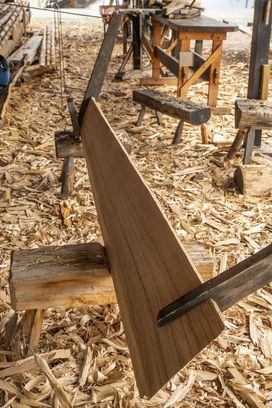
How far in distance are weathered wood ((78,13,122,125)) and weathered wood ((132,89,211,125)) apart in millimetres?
1791

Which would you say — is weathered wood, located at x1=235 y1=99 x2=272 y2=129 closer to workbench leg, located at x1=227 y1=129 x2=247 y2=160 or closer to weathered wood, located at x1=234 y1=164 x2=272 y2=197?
workbench leg, located at x1=227 y1=129 x2=247 y2=160

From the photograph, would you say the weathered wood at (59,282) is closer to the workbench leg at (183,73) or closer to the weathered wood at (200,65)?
the workbench leg at (183,73)

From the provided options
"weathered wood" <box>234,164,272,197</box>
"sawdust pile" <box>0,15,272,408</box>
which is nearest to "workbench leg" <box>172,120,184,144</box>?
"sawdust pile" <box>0,15,272,408</box>

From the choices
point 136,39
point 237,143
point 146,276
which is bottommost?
point 237,143

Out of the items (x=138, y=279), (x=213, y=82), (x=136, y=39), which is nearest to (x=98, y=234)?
(x=138, y=279)

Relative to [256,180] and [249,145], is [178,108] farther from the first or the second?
[256,180]

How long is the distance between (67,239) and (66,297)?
6.00ft

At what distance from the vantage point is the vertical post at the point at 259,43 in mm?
5820

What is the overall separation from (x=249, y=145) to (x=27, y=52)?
6.82 meters

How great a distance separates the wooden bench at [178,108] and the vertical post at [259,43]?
2.12 ft

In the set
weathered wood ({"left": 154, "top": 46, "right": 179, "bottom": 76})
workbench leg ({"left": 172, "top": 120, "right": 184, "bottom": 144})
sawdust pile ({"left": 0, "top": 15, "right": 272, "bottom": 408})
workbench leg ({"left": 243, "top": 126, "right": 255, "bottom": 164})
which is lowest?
sawdust pile ({"left": 0, "top": 15, "right": 272, "bottom": 408})

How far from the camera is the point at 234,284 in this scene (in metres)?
1.48

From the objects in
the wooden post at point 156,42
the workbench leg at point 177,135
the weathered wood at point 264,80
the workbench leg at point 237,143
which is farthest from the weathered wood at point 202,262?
the wooden post at point 156,42

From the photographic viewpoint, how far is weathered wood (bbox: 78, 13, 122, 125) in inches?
169
